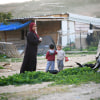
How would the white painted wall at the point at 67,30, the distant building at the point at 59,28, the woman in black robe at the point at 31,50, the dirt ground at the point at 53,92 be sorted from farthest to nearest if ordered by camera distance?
the distant building at the point at 59,28 → the white painted wall at the point at 67,30 → the woman in black robe at the point at 31,50 → the dirt ground at the point at 53,92

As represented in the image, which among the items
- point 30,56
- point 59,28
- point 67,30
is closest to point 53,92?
point 30,56

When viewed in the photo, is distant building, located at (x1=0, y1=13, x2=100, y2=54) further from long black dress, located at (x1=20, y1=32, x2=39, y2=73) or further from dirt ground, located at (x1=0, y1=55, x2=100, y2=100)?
dirt ground, located at (x1=0, y1=55, x2=100, y2=100)

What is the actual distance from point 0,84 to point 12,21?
57.0ft

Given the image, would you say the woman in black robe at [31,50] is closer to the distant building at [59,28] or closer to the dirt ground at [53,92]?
the dirt ground at [53,92]

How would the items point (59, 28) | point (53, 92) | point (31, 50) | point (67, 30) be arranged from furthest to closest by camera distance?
point (59, 28), point (67, 30), point (31, 50), point (53, 92)

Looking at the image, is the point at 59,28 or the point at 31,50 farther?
the point at 59,28

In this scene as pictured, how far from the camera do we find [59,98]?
468 centimetres

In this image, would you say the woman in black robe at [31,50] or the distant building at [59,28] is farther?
the distant building at [59,28]

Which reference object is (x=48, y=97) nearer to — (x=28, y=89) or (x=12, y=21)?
(x=28, y=89)

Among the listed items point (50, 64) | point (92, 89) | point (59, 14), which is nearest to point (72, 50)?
point (59, 14)

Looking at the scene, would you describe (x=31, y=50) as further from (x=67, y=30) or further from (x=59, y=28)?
(x=59, y=28)

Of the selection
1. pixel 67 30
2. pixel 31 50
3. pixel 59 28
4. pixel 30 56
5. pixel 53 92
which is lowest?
pixel 53 92

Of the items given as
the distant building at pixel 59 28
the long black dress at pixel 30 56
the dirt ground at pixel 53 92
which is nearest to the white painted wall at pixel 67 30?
the distant building at pixel 59 28

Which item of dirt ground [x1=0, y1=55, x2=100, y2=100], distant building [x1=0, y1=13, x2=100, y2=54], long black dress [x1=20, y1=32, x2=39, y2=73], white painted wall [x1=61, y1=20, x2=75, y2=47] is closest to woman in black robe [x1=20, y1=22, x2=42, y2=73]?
long black dress [x1=20, y1=32, x2=39, y2=73]
